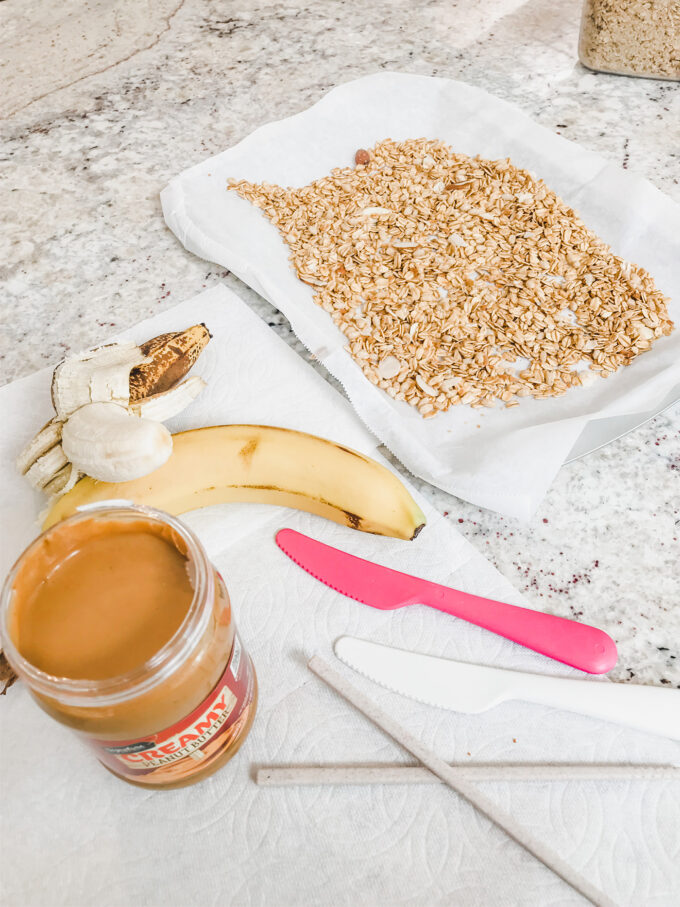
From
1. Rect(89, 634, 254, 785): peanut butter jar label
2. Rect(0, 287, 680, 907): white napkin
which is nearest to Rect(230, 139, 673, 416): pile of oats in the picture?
Rect(0, 287, 680, 907): white napkin

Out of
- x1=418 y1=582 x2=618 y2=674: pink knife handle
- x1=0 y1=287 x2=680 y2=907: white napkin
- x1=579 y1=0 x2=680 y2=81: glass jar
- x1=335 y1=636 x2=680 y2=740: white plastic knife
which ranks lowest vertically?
x1=0 y1=287 x2=680 y2=907: white napkin

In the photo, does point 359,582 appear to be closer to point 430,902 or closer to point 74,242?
point 430,902

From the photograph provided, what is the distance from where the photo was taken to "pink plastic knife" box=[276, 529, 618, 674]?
0.51m

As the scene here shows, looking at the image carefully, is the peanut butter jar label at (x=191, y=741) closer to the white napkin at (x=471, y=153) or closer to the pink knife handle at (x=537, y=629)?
the pink knife handle at (x=537, y=629)

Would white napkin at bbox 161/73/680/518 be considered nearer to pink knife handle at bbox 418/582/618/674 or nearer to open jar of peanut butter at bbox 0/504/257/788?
pink knife handle at bbox 418/582/618/674

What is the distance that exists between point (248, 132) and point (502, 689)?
3.03 feet

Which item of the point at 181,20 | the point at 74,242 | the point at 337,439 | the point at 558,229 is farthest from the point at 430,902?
the point at 181,20

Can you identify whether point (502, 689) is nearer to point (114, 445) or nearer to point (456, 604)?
point (456, 604)

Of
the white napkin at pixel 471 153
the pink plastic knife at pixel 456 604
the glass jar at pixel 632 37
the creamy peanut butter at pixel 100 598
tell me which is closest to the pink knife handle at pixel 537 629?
the pink plastic knife at pixel 456 604

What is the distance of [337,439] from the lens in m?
0.67

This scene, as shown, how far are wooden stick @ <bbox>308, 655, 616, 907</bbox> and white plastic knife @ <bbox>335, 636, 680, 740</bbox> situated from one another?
0.02m

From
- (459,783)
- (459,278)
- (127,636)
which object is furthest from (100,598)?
(459,278)

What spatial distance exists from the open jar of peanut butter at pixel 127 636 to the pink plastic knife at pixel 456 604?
15cm

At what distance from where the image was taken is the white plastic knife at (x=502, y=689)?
48 centimetres
